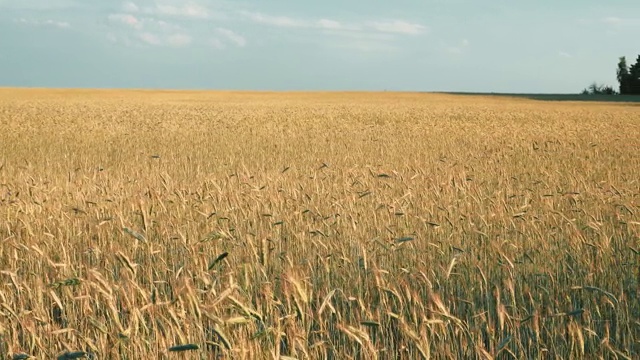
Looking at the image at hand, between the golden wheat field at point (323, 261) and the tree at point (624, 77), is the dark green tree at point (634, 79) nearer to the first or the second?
the tree at point (624, 77)

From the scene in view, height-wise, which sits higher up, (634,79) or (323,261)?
(634,79)

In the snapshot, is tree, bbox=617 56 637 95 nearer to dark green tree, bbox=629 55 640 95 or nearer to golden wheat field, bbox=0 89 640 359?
dark green tree, bbox=629 55 640 95

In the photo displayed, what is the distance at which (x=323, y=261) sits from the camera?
12.3 feet

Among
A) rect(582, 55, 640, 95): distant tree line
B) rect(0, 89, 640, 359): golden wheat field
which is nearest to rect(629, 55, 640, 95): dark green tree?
rect(582, 55, 640, 95): distant tree line

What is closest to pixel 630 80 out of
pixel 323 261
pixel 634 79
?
pixel 634 79

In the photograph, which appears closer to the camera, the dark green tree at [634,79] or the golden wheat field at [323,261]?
the golden wheat field at [323,261]

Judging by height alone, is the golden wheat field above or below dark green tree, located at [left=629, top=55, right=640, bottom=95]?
below

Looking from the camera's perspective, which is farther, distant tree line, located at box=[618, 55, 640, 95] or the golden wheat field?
distant tree line, located at box=[618, 55, 640, 95]

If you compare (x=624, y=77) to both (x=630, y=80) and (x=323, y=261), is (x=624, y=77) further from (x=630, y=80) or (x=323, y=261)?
(x=323, y=261)

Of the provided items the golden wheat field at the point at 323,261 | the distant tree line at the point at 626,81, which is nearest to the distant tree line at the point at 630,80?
the distant tree line at the point at 626,81

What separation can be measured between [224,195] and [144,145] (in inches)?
302

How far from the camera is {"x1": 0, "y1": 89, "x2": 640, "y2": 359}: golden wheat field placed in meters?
2.78

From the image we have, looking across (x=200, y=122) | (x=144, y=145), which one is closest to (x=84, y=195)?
(x=144, y=145)

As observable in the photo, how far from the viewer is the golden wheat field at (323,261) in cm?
278
